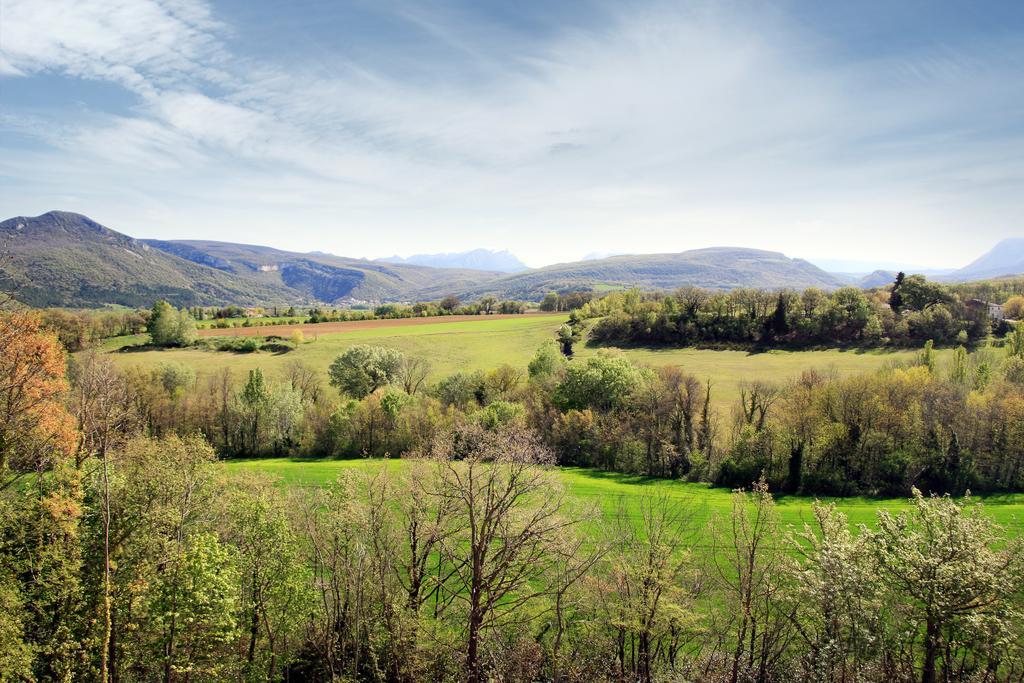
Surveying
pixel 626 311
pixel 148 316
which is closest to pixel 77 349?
pixel 148 316

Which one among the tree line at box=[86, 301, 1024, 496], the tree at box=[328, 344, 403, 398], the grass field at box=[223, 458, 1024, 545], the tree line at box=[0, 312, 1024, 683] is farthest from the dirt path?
the tree line at box=[0, 312, 1024, 683]

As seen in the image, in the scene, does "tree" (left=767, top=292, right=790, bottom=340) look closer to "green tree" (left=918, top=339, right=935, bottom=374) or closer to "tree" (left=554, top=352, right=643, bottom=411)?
"green tree" (left=918, top=339, right=935, bottom=374)

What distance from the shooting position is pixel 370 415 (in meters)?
60.5

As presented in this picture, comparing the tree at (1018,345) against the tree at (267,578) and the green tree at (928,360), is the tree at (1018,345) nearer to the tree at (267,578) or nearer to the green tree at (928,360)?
the green tree at (928,360)

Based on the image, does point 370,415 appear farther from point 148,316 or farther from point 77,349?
point 148,316

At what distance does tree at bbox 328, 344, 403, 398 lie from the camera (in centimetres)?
7388

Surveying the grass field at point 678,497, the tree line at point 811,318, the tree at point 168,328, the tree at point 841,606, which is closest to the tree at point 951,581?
the tree at point 841,606

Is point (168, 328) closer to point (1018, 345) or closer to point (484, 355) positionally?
point (484, 355)

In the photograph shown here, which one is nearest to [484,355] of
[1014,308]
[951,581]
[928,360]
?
[928,360]

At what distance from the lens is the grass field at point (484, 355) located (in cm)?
7975

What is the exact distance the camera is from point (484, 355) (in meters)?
96.8

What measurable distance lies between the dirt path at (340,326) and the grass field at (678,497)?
213 ft

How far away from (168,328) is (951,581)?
117 meters

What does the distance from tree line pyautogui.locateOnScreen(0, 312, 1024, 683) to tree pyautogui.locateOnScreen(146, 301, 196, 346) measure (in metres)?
82.4
